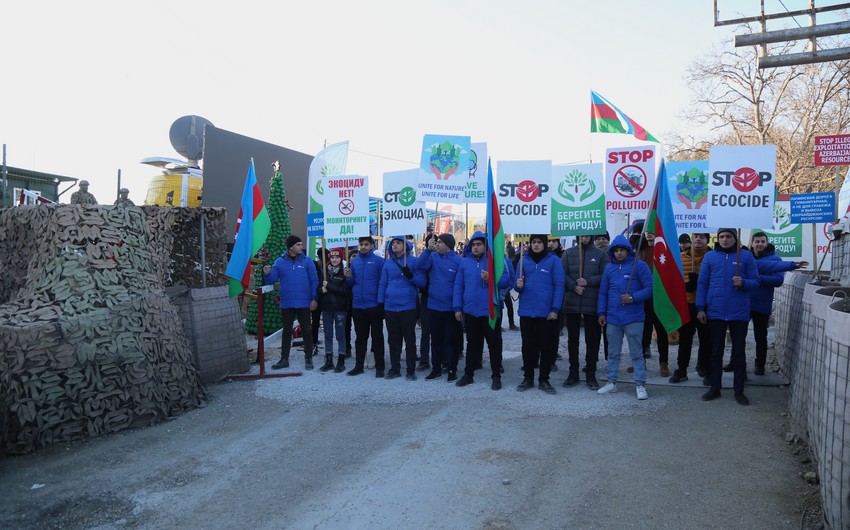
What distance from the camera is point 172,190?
15695 mm

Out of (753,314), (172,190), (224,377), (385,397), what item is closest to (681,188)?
(753,314)

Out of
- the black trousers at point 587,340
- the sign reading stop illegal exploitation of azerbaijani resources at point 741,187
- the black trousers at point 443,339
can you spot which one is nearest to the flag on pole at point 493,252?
the black trousers at point 443,339

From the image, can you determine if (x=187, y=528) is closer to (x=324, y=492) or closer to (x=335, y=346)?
(x=324, y=492)

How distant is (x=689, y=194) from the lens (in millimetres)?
10156

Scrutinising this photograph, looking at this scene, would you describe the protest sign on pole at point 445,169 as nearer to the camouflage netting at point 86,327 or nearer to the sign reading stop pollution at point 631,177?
the sign reading stop pollution at point 631,177

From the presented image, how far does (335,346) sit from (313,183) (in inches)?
156

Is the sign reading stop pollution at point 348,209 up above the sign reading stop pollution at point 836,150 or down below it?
below

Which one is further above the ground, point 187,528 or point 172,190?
point 172,190

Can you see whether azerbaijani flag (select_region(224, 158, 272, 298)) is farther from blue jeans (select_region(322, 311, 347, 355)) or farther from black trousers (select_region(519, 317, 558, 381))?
black trousers (select_region(519, 317, 558, 381))

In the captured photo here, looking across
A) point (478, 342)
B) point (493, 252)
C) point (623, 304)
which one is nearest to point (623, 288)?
point (623, 304)

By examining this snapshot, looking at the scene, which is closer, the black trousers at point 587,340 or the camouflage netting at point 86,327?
the camouflage netting at point 86,327

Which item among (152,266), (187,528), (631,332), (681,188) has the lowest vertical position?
(187,528)

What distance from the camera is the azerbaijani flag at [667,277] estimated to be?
7.41 meters

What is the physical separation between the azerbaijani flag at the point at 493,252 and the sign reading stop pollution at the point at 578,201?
33.5 inches
